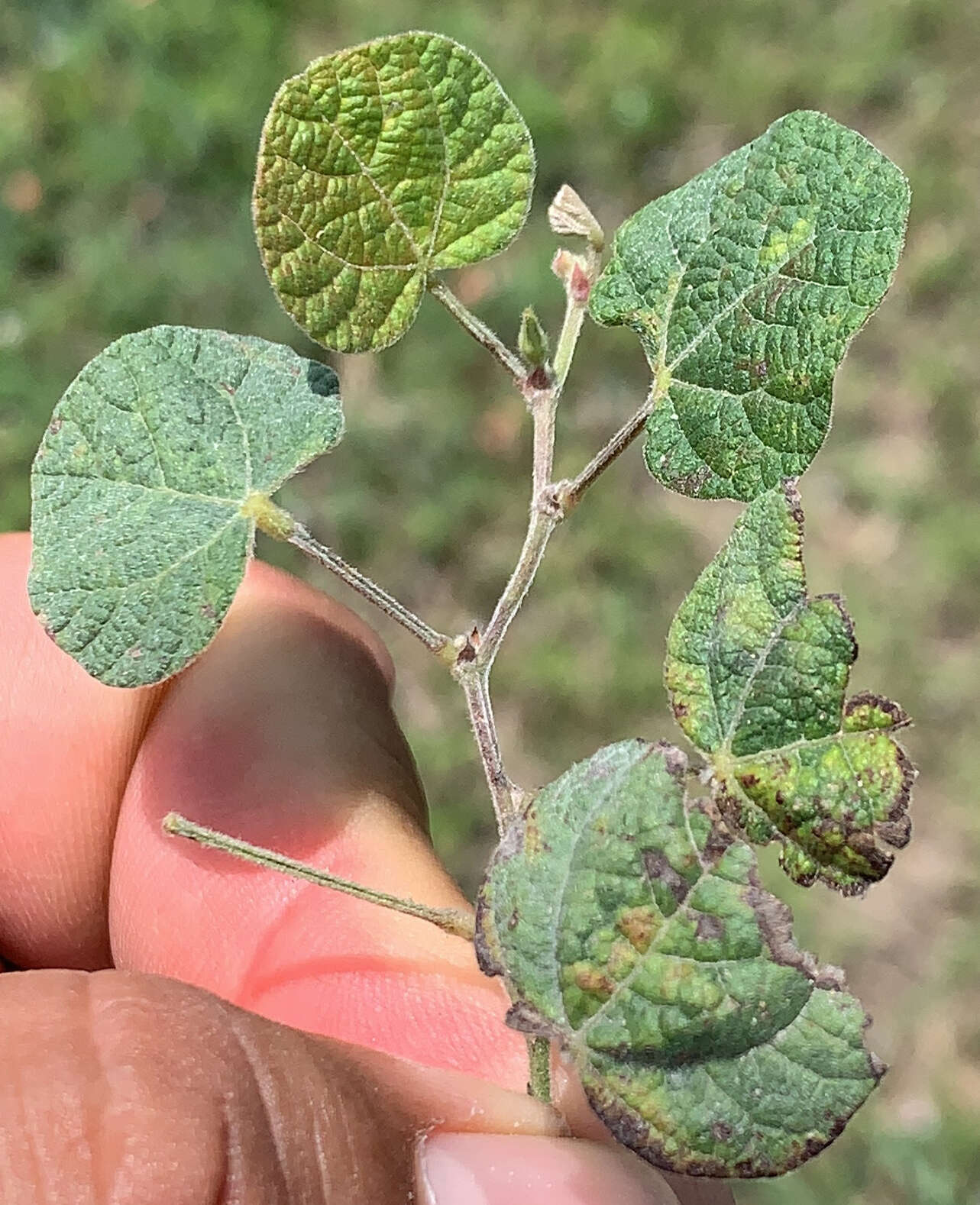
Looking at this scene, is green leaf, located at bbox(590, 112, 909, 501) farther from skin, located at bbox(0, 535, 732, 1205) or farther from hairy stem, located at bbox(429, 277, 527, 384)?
skin, located at bbox(0, 535, 732, 1205)

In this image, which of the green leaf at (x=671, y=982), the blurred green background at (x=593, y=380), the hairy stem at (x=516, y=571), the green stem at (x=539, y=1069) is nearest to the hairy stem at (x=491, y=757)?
the hairy stem at (x=516, y=571)

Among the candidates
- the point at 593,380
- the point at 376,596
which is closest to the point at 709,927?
the point at 376,596

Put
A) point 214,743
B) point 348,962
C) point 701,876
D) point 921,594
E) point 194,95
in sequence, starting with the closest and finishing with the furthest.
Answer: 1. point 701,876
2. point 348,962
3. point 214,743
4. point 921,594
5. point 194,95

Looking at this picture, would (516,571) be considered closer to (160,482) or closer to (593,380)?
(160,482)

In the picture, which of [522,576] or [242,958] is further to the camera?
[242,958]

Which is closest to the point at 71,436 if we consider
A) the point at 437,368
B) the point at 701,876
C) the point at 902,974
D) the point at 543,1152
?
the point at 701,876

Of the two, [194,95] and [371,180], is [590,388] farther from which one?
[371,180]
